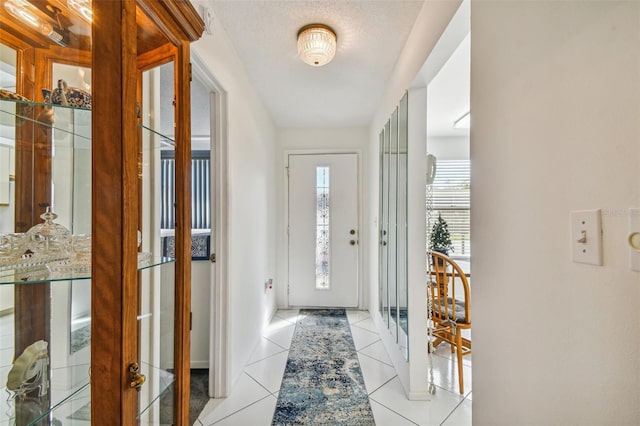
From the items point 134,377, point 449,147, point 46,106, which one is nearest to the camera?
point 134,377

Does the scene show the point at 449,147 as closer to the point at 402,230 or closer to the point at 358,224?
the point at 358,224

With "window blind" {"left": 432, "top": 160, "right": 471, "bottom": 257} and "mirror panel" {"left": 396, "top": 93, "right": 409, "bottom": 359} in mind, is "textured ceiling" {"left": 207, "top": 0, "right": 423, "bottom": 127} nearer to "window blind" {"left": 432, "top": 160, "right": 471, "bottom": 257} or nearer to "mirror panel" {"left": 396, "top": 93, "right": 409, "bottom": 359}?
"mirror panel" {"left": 396, "top": 93, "right": 409, "bottom": 359}

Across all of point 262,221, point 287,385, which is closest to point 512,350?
point 287,385

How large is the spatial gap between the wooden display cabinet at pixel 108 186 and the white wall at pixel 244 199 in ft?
2.68

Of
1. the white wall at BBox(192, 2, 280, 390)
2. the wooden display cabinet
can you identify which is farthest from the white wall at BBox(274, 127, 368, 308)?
the wooden display cabinet

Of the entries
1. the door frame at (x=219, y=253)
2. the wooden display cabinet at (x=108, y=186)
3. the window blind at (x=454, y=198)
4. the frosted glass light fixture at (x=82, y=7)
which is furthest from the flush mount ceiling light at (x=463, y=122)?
the frosted glass light fixture at (x=82, y=7)

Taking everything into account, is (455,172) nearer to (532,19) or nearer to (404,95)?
(404,95)

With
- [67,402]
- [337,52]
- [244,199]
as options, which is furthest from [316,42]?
[67,402]

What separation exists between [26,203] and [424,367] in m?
2.17

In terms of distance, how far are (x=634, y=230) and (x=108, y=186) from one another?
1.02 metres

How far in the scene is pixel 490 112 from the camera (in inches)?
38.1

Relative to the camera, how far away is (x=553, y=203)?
691 mm

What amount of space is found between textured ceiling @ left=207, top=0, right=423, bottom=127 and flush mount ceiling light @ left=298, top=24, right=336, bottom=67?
38mm

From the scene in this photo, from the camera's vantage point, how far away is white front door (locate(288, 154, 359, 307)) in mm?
3768
